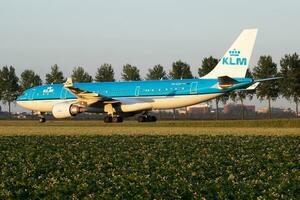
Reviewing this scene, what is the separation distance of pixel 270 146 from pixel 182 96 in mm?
27302

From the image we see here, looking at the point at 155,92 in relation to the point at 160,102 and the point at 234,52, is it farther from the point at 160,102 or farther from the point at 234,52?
the point at 234,52

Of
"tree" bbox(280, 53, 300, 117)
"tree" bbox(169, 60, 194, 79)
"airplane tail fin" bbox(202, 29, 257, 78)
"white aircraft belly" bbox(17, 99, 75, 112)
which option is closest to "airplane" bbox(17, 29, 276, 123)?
"airplane tail fin" bbox(202, 29, 257, 78)

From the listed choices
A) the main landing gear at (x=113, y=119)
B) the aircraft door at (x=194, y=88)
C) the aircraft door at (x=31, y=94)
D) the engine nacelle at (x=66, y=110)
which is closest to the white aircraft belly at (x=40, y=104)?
the aircraft door at (x=31, y=94)

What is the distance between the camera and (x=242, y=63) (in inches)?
2007

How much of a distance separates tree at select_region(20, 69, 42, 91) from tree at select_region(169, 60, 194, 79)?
27509 mm

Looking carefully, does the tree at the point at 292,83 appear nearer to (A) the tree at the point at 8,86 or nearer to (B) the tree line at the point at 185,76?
(B) the tree line at the point at 185,76

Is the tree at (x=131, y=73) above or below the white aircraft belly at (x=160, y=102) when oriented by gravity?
above

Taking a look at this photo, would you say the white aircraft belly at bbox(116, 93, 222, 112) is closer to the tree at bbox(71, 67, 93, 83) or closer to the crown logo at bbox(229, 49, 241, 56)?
the crown logo at bbox(229, 49, 241, 56)

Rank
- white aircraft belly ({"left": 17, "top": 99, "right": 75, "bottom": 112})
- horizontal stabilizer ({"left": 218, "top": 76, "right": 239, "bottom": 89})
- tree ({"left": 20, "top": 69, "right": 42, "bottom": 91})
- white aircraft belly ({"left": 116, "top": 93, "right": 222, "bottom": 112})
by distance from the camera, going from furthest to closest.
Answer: tree ({"left": 20, "top": 69, "right": 42, "bottom": 91}) → white aircraft belly ({"left": 17, "top": 99, "right": 75, "bottom": 112}) → white aircraft belly ({"left": 116, "top": 93, "right": 222, "bottom": 112}) → horizontal stabilizer ({"left": 218, "top": 76, "right": 239, "bottom": 89})

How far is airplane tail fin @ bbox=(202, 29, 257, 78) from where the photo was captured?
167 feet

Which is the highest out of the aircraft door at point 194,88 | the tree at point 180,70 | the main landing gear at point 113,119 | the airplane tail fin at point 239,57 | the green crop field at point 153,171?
the tree at point 180,70

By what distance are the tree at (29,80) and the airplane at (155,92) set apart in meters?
52.8

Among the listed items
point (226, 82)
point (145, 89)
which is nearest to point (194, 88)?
point (226, 82)

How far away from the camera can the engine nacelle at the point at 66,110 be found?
54344 millimetres
